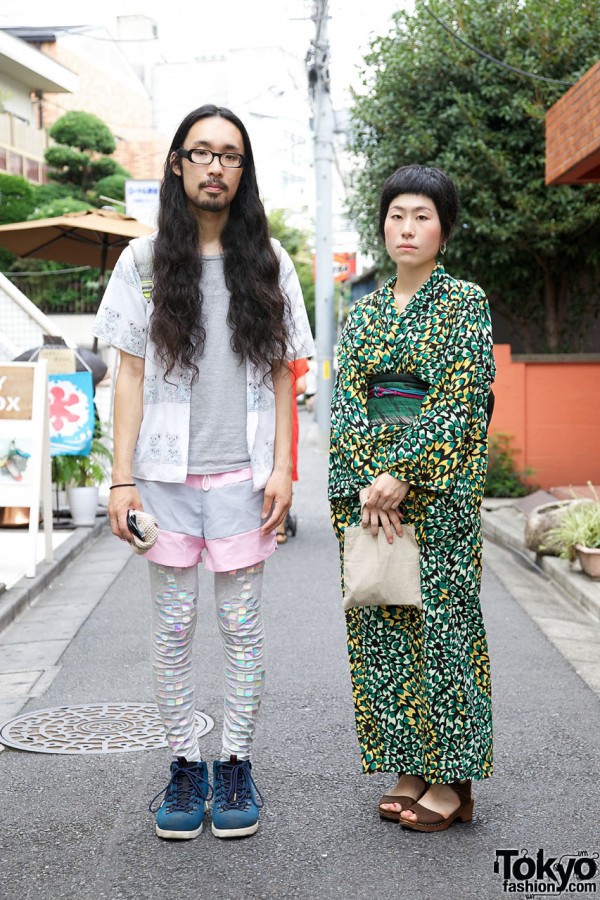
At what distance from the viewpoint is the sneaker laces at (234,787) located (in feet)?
11.5

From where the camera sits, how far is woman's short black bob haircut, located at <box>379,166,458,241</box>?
3482mm

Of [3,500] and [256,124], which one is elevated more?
[256,124]

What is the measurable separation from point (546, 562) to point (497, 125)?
8364mm

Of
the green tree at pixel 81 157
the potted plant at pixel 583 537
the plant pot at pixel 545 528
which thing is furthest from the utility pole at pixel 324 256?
the green tree at pixel 81 157

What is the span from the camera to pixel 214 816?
349 centimetres

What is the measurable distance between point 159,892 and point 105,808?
0.71 meters

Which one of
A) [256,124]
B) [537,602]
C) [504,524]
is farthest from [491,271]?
[256,124]

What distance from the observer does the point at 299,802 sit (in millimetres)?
3781

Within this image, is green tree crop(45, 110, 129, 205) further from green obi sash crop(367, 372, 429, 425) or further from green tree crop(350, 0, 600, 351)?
green obi sash crop(367, 372, 429, 425)

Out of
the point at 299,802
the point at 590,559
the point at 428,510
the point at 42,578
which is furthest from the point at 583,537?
the point at 428,510

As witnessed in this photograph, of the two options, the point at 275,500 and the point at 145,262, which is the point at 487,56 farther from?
the point at 275,500

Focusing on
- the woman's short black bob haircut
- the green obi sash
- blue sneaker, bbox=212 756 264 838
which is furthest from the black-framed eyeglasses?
blue sneaker, bbox=212 756 264 838

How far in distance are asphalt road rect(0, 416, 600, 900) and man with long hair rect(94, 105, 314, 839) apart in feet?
0.73

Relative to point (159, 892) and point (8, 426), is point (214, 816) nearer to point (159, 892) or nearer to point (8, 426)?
point (159, 892)
